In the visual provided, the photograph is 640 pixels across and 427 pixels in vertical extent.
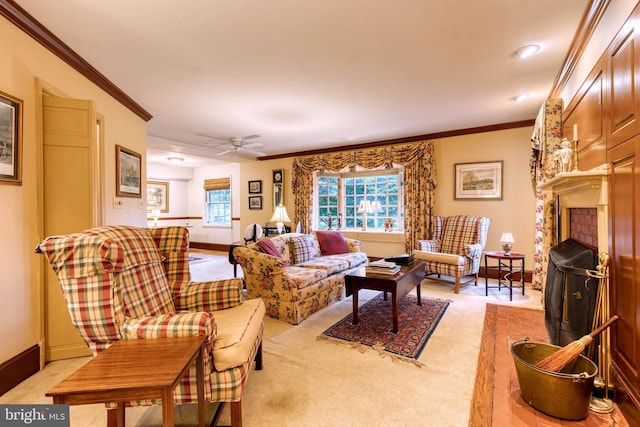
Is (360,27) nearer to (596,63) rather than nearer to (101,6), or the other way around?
(596,63)

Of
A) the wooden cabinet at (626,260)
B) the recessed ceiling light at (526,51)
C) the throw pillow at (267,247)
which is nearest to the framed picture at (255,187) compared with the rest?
the throw pillow at (267,247)

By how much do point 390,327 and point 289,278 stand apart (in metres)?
1.10

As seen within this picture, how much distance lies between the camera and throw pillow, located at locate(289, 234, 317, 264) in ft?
13.5

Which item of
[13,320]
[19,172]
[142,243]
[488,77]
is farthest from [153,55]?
[488,77]

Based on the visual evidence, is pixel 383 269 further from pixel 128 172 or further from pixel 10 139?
pixel 128 172

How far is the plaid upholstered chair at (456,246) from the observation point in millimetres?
4129

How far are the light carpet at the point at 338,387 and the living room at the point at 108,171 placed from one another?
1.96 feet

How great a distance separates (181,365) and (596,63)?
9.50 feet

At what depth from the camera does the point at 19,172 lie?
2.02 meters

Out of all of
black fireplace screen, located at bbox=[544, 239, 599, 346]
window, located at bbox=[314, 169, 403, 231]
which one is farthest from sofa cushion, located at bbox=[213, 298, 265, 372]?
window, located at bbox=[314, 169, 403, 231]

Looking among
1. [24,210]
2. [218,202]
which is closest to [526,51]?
[24,210]

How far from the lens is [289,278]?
121 inches

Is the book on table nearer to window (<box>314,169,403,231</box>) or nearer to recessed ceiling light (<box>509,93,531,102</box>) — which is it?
recessed ceiling light (<box>509,93,531,102</box>)

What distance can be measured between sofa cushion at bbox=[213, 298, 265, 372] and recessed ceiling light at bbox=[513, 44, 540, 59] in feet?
9.62
